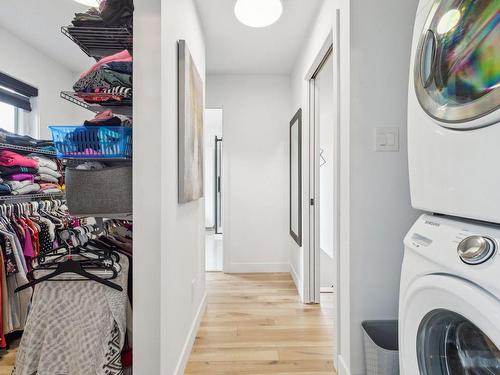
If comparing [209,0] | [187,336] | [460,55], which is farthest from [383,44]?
[187,336]

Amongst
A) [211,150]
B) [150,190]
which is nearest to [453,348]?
[150,190]

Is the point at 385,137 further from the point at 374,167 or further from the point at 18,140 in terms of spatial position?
the point at 18,140

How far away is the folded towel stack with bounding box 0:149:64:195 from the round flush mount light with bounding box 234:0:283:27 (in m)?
2.00

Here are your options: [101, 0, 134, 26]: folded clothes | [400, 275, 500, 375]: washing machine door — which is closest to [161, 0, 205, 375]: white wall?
[101, 0, 134, 26]: folded clothes

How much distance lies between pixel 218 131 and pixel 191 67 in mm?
4621

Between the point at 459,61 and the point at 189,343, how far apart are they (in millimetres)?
2008

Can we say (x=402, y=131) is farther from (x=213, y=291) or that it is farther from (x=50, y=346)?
(x=213, y=291)

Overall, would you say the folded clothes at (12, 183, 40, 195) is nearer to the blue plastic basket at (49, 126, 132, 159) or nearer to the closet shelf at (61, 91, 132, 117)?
the closet shelf at (61, 91, 132, 117)

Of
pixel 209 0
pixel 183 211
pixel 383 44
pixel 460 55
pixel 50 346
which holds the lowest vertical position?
pixel 50 346

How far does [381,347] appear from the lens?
4.18ft

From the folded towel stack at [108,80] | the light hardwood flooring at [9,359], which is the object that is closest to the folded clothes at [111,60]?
the folded towel stack at [108,80]

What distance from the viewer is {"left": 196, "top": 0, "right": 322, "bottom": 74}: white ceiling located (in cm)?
228

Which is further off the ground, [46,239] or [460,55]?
[460,55]

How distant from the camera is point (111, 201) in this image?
1.27 metres
